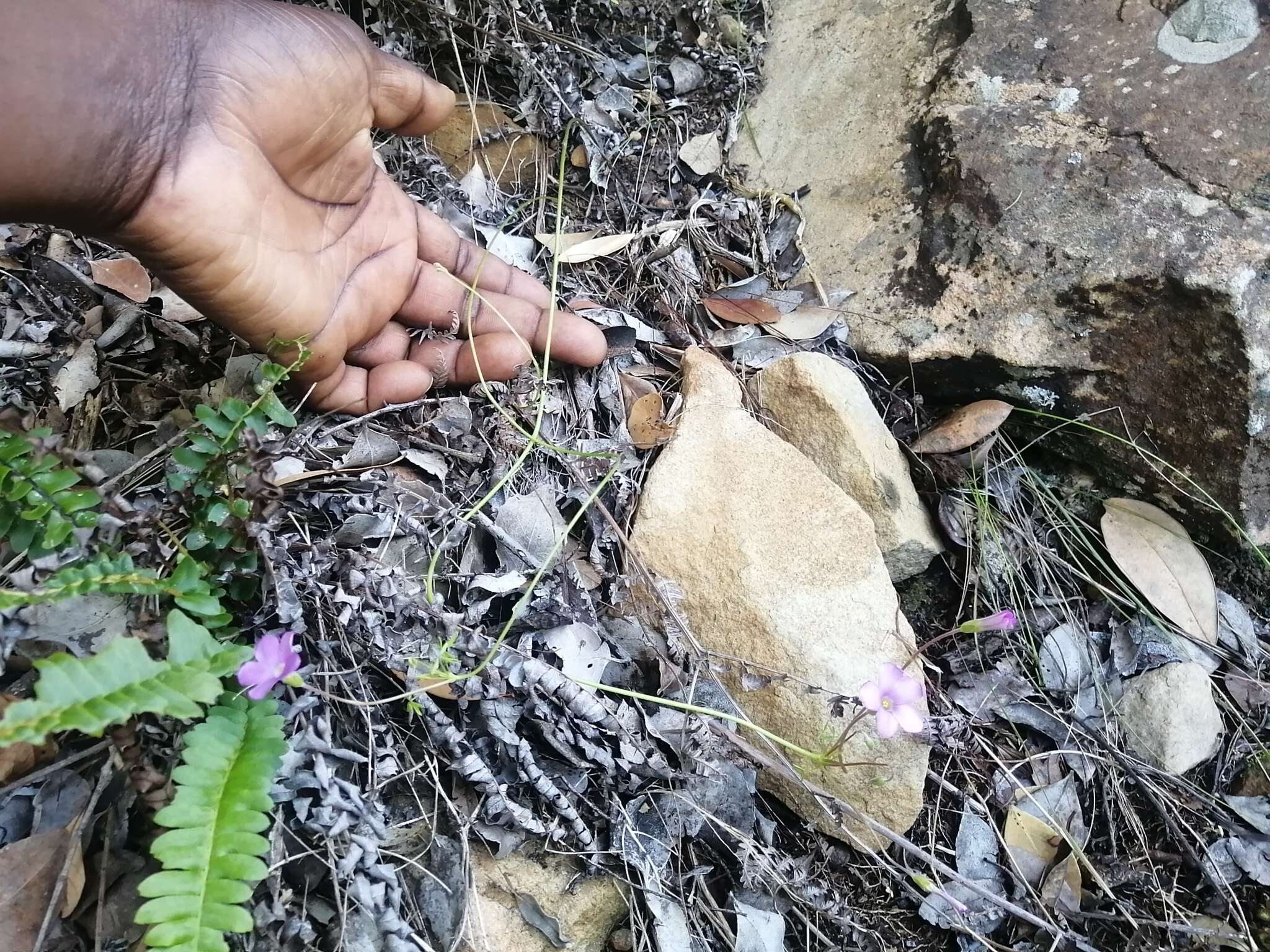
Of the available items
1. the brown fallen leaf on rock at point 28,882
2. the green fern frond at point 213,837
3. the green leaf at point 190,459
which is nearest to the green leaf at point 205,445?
the green leaf at point 190,459

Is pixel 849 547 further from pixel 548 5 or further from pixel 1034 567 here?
pixel 548 5

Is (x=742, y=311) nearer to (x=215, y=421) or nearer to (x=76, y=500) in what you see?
(x=215, y=421)

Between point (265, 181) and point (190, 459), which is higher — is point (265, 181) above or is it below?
above

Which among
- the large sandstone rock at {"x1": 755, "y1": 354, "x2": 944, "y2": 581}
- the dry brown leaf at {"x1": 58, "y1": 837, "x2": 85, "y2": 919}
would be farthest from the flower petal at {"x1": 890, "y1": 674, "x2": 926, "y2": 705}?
the dry brown leaf at {"x1": 58, "y1": 837, "x2": 85, "y2": 919}

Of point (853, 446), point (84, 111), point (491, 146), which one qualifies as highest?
point (84, 111)

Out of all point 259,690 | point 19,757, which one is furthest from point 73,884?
point 259,690

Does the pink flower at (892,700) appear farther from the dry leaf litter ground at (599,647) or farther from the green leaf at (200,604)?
the green leaf at (200,604)
